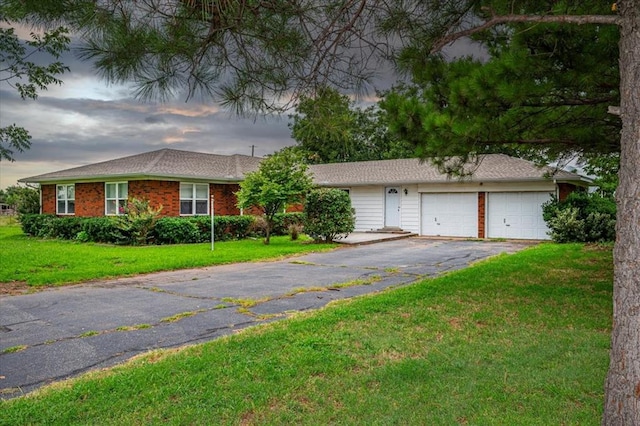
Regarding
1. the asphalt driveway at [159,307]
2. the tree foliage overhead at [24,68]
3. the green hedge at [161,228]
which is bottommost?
the asphalt driveway at [159,307]

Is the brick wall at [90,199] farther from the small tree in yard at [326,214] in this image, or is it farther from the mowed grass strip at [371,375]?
the mowed grass strip at [371,375]

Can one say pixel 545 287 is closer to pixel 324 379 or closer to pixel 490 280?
pixel 490 280

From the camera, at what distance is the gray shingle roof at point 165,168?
62.5 ft

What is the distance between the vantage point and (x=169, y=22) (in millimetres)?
4418

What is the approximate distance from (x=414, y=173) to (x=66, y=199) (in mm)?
16198

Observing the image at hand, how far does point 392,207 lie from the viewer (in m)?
23.1

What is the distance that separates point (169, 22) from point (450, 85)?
3104mm

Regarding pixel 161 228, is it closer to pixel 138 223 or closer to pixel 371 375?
pixel 138 223

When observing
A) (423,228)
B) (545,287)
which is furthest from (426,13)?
(423,228)

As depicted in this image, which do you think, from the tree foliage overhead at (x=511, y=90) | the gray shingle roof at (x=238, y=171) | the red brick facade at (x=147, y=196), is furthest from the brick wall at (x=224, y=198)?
the tree foliage overhead at (x=511, y=90)

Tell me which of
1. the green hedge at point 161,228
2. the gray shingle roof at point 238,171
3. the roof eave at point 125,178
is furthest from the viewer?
the gray shingle roof at point 238,171

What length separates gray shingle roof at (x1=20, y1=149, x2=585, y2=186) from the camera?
1904 centimetres

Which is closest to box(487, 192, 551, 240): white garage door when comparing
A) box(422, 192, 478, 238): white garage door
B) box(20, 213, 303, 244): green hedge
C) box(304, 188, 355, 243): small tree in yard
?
box(422, 192, 478, 238): white garage door

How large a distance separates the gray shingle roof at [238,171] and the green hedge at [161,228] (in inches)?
75.0
